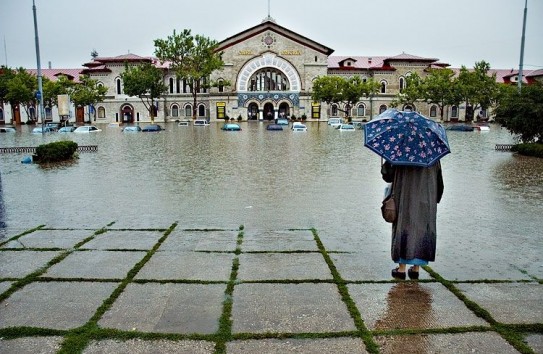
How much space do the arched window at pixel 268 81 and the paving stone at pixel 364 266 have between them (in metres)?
66.4

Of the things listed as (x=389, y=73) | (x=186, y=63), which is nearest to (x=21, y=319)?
(x=186, y=63)

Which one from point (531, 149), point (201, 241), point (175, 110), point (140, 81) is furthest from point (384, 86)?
point (201, 241)

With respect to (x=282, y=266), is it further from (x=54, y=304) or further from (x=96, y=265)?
(x=54, y=304)

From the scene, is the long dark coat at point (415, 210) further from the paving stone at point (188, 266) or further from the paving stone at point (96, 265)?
the paving stone at point (96, 265)

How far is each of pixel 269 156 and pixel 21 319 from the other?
667 inches

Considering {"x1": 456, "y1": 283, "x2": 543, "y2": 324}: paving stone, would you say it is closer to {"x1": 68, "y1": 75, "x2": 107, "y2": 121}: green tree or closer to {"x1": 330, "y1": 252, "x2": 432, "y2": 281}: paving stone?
{"x1": 330, "y1": 252, "x2": 432, "y2": 281}: paving stone

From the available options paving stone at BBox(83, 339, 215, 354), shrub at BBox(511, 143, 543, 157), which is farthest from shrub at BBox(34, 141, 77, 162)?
shrub at BBox(511, 143, 543, 157)

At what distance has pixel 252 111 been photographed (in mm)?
72688

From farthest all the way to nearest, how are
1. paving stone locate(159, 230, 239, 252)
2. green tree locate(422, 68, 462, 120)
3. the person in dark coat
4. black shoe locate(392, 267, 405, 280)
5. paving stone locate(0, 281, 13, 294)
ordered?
green tree locate(422, 68, 462, 120), paving stone locate(159, 230, 239, 252), black shoe locate(392, 267, 405, 280), the person in dark coat, paving stone locate(0, 281, 13, 294)

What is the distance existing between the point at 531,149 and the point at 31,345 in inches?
882

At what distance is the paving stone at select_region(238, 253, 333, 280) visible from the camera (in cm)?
562

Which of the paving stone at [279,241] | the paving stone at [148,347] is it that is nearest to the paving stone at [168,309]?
the paving stone at [148,347]

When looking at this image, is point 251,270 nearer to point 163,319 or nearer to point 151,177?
point 163,319

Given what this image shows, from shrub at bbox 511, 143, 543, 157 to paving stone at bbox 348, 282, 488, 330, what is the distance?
18.5 meters
